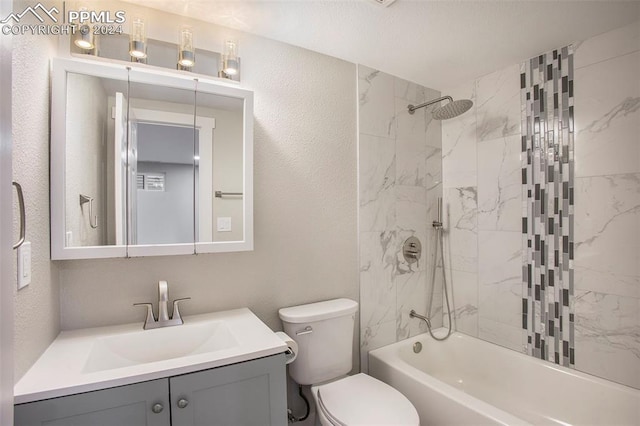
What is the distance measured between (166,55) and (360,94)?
3.78ft

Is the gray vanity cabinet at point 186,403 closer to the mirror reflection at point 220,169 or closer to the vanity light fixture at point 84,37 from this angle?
the mirror reflection at point 220,169

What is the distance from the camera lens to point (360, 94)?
209 centimetres

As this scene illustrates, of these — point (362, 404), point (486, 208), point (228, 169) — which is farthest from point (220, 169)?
point (486, 208)

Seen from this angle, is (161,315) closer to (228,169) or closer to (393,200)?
(228,169)

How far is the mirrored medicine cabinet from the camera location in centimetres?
125

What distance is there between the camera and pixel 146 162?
1.41 m

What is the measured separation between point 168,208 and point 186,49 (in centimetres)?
76

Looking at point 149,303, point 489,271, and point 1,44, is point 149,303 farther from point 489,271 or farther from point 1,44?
point 489,271

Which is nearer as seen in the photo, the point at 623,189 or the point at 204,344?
the point at 204,344

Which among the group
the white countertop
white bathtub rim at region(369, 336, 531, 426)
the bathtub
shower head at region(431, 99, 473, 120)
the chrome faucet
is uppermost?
shower head at region(431, 99, 473, 120)

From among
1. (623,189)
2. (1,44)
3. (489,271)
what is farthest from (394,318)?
(1,44)

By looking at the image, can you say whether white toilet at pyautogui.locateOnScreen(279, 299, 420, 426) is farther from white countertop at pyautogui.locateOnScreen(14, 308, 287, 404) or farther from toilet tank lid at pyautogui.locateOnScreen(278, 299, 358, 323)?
white countertop at pyautogui.locateOnScreen(14, 308, 287, 404)

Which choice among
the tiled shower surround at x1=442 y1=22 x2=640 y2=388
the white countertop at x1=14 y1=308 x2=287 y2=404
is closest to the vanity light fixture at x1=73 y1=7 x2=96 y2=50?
the white countertop at x1=14 y1=308 x2=287 y2=404

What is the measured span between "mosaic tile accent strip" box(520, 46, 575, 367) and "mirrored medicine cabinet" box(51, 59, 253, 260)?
1718mm
